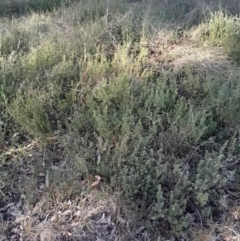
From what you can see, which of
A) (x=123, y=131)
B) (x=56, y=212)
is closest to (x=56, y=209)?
(x=56, y=212)

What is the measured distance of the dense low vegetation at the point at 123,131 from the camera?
10.1 ft

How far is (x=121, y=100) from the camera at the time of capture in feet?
12.5

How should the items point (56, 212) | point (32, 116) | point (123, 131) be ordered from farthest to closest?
point (32, 116) → point (123, 131) → point (56, 212)

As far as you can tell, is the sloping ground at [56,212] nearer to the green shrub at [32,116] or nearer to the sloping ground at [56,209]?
the sloping ground at [56,209]

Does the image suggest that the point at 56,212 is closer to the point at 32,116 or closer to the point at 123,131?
the point at 123,131

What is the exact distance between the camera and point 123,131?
3.42 m

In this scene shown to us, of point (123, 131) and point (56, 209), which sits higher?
point (123, 131)

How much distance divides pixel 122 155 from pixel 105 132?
0.30 metres

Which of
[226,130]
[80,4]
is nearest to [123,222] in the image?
[226,130]

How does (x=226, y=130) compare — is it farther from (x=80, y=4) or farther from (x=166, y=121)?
(x=80, y=4)

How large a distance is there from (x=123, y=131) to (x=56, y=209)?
2.81ft

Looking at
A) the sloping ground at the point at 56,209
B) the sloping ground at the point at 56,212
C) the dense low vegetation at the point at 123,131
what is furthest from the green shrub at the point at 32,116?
the sloping ground at the point at 56,212

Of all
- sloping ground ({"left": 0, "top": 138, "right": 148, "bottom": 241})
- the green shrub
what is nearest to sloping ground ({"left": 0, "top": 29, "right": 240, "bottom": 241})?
sloping ground ({"left": 0, "top": 138, "right": 148, "bottom": 241})

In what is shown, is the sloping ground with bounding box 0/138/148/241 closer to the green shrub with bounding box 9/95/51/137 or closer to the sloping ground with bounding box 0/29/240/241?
the sloping ground with bounding box 0/29/240/241
